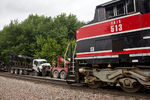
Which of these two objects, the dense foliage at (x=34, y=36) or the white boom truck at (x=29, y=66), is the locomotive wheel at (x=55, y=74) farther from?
the dense foliage at (x=34, y=36)

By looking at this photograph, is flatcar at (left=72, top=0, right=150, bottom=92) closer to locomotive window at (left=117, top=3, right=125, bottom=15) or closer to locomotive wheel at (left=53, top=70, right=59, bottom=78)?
locomotive window at (left=117, top=3, right=125, bottom=15)

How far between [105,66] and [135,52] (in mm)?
1891

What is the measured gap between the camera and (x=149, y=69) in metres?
5.18

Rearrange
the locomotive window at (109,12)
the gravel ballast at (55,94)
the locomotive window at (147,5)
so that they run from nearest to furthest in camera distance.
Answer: the gravel ballast at (55,94) < the locomotive window at (147,5) < the locomotive window at (109,12)

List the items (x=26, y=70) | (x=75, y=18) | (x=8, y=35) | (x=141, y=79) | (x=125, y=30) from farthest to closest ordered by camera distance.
A: (x=75, y=18), (x=8, y=35), (x=26, y=70), (x=125, y=30), (x=141, y=79)

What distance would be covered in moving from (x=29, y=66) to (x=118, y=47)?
1717 centimetres

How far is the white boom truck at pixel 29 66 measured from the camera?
1830 cm

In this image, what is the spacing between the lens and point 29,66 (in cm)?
1998

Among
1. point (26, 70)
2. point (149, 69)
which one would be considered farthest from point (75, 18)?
point (149, 69)

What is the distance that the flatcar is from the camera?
530 cm

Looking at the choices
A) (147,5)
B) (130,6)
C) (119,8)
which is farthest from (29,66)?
(147,5)

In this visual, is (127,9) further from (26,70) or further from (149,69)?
(26,70)

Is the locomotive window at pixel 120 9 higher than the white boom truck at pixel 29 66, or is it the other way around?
the locomotive window at pixel 120 9

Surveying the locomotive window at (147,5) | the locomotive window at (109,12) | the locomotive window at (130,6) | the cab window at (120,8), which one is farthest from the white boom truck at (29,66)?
the locomotive window at (147,5)
